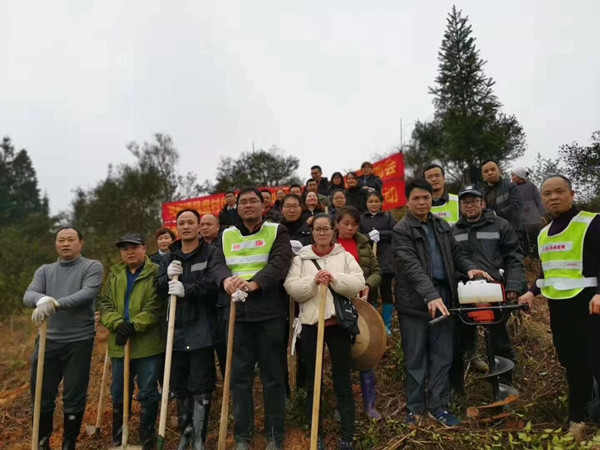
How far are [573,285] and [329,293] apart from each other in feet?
6.19

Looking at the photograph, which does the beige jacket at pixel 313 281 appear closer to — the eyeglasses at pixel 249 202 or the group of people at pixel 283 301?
the group of people at pixel 283 301

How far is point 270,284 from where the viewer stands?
11.6 ft

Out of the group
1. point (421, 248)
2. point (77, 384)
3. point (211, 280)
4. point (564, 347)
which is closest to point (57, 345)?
point (77, 384)

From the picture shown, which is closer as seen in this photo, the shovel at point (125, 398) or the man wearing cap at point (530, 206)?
the shovel at point (125, 398)

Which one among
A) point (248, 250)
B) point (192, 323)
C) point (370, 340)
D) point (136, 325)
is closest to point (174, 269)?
point (192, 323)

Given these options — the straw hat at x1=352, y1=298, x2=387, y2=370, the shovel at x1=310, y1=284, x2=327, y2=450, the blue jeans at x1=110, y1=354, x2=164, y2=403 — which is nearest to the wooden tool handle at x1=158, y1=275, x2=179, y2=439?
the blue jeans at x1=110, y1=354, x2=164, y2=403

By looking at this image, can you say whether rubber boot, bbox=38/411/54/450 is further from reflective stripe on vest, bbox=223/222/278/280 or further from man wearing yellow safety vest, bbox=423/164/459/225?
man wearing yellow safety vest, bbox=423/164/459/225

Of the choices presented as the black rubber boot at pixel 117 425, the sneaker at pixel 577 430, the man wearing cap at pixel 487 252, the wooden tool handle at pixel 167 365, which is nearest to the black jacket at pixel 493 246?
the man wearing cap at pixel 487 252

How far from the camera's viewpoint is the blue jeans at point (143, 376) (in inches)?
158

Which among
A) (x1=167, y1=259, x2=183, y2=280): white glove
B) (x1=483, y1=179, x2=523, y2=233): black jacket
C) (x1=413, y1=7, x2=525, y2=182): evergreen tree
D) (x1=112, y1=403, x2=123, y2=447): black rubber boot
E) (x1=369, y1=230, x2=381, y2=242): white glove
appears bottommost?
(x1=112, y1=403, x2=123, y2=447): black rubber boot

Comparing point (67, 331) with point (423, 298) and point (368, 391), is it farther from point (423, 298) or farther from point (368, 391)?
point (423, 298)

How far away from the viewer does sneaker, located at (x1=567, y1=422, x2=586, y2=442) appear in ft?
10.5

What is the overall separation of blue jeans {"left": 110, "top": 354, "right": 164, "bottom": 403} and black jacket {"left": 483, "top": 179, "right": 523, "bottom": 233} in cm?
432

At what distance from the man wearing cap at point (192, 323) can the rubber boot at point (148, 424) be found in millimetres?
256
